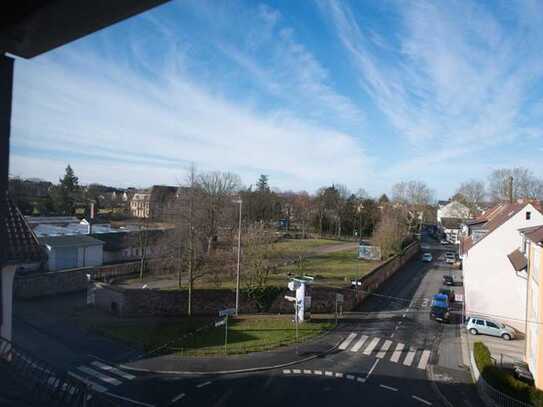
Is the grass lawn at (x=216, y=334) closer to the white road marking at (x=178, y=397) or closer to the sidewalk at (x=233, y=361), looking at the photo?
the sidewalk at (x=233, y=361)

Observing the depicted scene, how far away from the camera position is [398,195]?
45.5 metres

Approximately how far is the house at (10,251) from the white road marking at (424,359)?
9.80 meters

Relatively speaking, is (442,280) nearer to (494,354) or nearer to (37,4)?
(494,354)

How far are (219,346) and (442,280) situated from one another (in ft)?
56.9

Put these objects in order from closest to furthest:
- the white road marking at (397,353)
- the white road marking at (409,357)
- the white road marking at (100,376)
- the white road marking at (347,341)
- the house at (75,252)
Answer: the white road marking at (100,376)
the white road marking at (409,357)
the white road marking at (397,353)
the white road marking at (347,341)
the house at (75,252)

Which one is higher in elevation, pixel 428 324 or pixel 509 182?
pixel 509 182

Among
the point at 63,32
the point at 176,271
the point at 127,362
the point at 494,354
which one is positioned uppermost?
the point at 63,32

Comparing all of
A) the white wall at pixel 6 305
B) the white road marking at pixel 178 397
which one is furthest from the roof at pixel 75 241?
the white wall at pixel 6 305

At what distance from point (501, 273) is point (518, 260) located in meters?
1.87

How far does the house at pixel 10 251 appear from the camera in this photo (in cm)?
236

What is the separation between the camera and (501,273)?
15.6 meters

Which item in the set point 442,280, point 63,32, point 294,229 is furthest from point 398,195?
point 63,32

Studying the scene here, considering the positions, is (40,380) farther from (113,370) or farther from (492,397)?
(492,397)

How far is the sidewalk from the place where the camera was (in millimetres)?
8539
